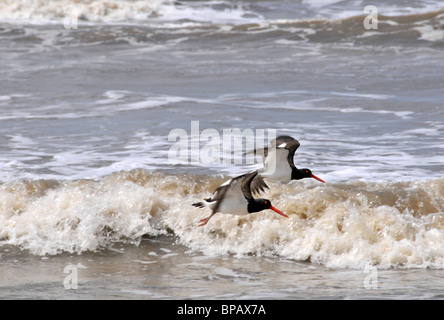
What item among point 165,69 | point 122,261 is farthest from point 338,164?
point 165,69

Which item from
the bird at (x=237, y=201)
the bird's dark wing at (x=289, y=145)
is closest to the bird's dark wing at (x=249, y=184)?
the bird at (x=237, y=201)

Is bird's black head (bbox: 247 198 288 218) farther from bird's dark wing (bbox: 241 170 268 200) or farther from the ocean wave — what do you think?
the ocean wave

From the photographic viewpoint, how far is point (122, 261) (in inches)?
248

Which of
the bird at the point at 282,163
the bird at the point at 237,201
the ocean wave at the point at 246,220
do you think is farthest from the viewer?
the bird at the point at 282,163

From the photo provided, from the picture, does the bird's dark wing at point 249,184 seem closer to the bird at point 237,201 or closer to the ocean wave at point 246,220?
the bird at point 237,201

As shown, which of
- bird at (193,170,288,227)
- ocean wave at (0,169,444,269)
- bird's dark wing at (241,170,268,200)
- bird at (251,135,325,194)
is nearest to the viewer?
bird's dark wing at (241,170,268,200)

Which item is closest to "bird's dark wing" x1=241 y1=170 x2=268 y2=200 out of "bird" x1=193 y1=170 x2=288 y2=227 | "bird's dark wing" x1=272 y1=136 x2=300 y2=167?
"bird" x1=193 y1=170 x2=288 y2=227

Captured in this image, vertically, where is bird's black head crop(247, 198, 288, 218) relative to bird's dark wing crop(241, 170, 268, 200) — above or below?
below

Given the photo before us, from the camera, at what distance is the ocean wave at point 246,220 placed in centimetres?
623

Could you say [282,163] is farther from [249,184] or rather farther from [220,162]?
[220,162]

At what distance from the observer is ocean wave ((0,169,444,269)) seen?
6.23 meters

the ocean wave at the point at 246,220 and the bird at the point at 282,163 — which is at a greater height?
the bird at the point at 282,163

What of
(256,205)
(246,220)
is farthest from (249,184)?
(246,220)

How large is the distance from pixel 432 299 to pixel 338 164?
12.0 ft
